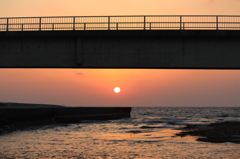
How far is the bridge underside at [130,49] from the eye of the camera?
24.3 metres

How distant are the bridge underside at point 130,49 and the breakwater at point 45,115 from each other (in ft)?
42.2

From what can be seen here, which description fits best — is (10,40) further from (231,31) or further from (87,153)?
(231,31)

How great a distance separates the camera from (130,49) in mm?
24625

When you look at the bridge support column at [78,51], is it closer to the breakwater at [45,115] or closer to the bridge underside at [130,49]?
the bridge underside at [130,49]

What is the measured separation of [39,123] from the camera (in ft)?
153

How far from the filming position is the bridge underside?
24.3m

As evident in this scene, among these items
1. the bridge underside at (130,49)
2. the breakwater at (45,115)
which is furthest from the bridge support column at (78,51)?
the breakwater at (45,115)

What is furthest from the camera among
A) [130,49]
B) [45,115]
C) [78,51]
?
[45,115]

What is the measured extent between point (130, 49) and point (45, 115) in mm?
29700

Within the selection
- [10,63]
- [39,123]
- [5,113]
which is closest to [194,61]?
[10,63]

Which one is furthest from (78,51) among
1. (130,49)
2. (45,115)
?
(45,115)

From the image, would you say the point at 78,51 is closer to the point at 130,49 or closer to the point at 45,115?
the point at 130,49

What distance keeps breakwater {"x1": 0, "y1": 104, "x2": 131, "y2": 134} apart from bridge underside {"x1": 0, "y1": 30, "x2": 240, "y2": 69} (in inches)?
507

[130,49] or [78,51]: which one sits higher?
[130,49]
